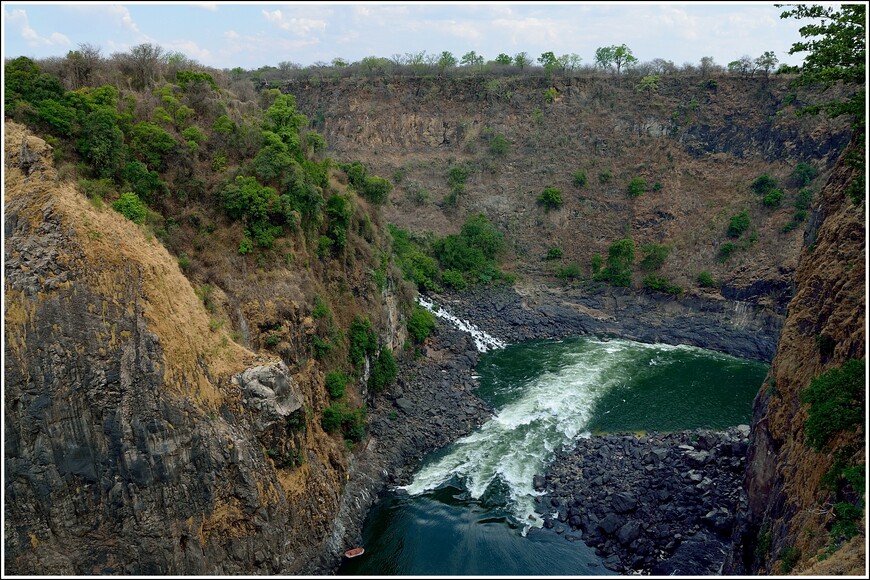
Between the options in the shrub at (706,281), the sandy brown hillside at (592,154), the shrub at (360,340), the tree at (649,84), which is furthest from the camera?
the tree at (649,84)

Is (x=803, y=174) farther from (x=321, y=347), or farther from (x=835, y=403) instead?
(x=321, y=347)

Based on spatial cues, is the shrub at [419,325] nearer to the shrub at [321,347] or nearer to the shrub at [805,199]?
the shrub at [321,347]

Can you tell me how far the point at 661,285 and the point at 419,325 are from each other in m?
21.0

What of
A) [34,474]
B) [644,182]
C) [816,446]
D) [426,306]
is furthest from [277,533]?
[644,182]

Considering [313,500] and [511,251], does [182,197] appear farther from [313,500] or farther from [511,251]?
[511,251]

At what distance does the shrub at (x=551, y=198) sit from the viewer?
174ft

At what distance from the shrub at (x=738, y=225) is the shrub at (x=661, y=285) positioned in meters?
6.34

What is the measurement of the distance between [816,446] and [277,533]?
54.6 ft

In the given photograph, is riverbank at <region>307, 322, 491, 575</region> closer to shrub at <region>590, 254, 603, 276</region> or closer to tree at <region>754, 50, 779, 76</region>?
shrub at <region>590, 254, 603, 276</region>

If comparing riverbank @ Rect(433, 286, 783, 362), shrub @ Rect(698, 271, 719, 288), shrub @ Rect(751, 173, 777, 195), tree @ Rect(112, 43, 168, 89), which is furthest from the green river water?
tree @ Rect(112, 43, 168, 89)

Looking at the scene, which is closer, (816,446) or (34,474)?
(816,446)

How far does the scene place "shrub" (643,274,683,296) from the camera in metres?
45.5

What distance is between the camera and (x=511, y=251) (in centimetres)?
5256

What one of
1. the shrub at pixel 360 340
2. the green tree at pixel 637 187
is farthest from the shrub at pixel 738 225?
the shrub at pixel 360 340
